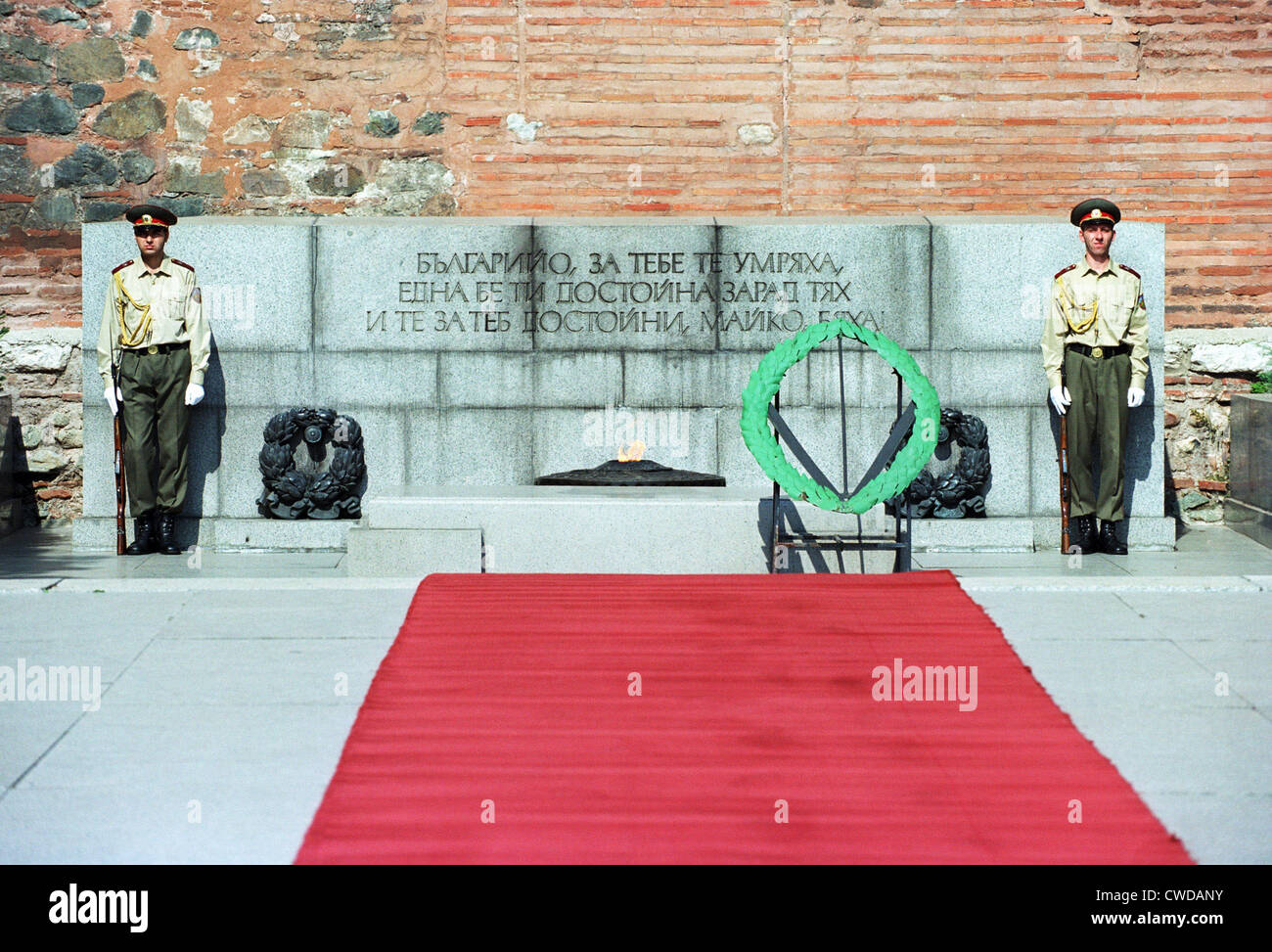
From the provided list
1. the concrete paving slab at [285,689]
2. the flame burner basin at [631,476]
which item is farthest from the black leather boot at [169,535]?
the flame burner basin at [631,476]

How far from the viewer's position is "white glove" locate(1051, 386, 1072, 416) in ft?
32.2

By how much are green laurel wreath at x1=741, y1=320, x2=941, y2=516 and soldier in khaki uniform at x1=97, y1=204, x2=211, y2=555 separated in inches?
139

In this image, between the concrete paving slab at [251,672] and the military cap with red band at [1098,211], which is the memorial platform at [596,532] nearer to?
the concrete paving slab at [251,672]

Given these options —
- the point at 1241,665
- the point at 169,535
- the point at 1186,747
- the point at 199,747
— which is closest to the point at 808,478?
the point at 1241,665

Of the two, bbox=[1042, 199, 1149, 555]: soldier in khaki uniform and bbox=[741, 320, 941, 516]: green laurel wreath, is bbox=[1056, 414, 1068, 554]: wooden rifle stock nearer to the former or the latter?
bbox=[1042, 199, 1149, 555]: soldier in khaki uniform

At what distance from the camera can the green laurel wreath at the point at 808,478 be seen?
28.0 ft

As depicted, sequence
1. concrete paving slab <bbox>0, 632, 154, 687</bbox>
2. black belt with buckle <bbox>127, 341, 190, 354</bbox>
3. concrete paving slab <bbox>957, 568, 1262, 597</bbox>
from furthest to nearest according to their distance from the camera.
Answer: black belt with buckle <bbox>127, 341, 190, 354</bbox> → concrete paving slab <bbox>957, 568, 1262, 597</bbox> → concrete paving slab <bbox>0, 632, 154, 687</bbox>

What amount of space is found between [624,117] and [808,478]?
509cm

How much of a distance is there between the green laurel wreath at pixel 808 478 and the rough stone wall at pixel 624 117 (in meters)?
4.21

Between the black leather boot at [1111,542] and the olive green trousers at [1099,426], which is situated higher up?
the olive green trousers at [1099,426]

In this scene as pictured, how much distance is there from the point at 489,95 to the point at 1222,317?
595 cm

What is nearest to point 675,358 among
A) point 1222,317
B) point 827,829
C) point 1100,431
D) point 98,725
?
point 1100,431

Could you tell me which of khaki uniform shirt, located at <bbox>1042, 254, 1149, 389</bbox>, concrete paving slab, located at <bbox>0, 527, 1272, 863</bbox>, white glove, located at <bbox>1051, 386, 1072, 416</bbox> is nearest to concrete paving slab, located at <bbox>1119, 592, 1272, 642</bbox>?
concrete paving slab, located at <bbox>0, 527, 1272, 863</bbox>

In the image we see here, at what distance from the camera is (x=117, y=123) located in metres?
12.8
